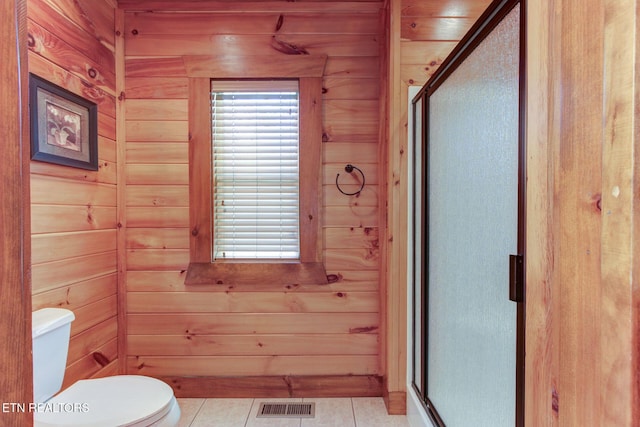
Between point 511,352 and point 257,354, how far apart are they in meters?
1.52

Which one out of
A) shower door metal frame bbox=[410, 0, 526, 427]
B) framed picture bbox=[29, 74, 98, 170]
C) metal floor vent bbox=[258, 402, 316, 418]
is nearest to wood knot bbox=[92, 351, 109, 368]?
metal floor vent bbox=[258, 402, 316, 418]

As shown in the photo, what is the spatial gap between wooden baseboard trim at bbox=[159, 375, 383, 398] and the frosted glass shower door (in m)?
0.58

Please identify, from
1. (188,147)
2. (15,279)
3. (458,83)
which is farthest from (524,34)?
(188,147)

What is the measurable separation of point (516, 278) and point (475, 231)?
10.9 inches

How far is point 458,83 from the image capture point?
1.26 m

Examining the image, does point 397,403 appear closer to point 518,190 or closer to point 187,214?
point 518,190

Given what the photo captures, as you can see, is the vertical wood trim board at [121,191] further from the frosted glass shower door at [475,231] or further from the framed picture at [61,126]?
the frosted glass shower door at [475,231]

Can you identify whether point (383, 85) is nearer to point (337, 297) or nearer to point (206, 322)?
point (337, 297)

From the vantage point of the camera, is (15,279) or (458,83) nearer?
(15,279)

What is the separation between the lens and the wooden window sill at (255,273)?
202cm

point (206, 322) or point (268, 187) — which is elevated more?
point (268, 187)

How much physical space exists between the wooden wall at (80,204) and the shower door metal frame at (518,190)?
163cm

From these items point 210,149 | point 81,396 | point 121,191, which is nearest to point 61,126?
→ point 121,191

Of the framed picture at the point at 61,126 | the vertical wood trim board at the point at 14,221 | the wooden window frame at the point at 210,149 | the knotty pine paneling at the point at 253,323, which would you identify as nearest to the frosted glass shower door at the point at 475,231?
the knotty pine paneling at the point at 253,323
